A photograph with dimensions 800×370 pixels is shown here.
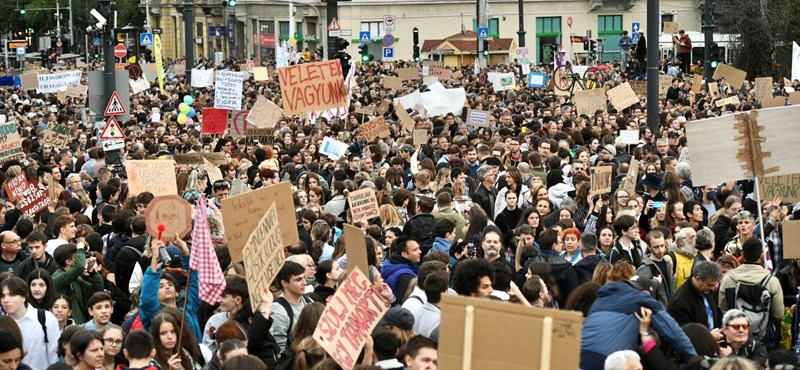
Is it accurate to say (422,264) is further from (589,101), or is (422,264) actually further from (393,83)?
(393,83)

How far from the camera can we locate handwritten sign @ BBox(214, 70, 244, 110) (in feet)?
80.4

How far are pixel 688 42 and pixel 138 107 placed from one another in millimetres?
22713

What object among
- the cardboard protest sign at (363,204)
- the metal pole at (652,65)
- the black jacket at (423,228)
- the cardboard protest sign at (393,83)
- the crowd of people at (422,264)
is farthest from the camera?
the cardboard protest sign at (393,83)

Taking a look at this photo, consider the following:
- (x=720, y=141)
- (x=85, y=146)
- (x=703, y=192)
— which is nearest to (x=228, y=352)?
(x=720, y=141)

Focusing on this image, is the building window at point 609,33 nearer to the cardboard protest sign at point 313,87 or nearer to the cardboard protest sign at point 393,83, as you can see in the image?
the cardboard protest sign at point 393,83

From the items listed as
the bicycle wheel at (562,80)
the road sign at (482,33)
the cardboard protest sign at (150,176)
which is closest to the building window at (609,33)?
the road sign at (482,33)

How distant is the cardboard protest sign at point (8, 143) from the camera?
18.8 meters

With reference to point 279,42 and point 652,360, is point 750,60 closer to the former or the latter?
point 652,360

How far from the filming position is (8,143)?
18875 mm

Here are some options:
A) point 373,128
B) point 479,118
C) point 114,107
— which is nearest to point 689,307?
point 373,128

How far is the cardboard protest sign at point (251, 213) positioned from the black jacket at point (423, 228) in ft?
7.10

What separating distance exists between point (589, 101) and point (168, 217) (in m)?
16.4

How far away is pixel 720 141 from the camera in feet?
37.2

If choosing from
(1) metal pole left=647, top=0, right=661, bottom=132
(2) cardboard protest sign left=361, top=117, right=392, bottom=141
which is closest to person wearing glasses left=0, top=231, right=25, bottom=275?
(2) cardboard protest sign left=361, top=117, right=392, bottom=141
